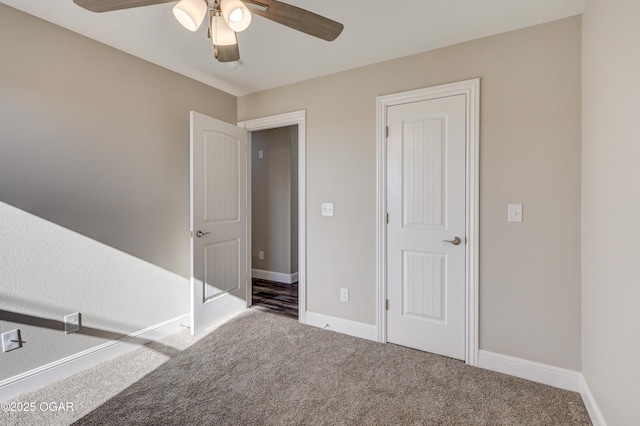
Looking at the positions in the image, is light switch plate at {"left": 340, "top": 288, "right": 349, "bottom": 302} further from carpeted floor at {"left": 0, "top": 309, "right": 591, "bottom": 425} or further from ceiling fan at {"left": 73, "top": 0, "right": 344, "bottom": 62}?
ceiling fan at {"left": 73, "top": 0, "right": 344, "bottom": 62}

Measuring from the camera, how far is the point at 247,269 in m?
3.49

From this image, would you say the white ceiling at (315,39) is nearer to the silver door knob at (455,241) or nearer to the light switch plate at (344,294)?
the silver door knob at (455,241)

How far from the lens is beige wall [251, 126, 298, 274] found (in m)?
4.61

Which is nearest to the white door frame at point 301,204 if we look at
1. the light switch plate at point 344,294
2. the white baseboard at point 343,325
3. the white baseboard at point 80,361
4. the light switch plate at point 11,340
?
the white baseboard at point 343,325

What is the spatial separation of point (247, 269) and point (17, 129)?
223cm

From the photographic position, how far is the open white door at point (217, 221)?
2781mm

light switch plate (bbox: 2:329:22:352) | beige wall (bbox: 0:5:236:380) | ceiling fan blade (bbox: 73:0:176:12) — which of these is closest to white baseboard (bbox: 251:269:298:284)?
beige wall (bbox: 0:5:236:380)

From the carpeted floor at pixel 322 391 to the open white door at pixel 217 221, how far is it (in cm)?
50

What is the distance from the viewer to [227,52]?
1639mm

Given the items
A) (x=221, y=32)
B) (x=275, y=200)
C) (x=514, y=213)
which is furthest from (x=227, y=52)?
(x=275, y=200)

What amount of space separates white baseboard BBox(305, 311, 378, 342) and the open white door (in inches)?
34.6

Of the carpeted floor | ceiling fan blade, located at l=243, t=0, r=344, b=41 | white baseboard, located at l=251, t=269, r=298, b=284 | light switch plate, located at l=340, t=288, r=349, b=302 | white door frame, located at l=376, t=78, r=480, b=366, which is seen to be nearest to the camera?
ceiling fan blade, located at l=243, t=0, r=344, b=41

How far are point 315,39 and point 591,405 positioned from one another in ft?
9.45

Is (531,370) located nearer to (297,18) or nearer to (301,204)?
(301,204)
